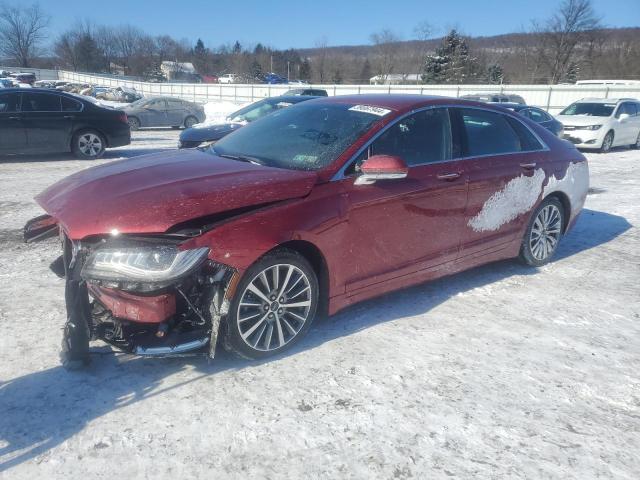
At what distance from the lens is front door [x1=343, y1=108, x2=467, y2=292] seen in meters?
3.51

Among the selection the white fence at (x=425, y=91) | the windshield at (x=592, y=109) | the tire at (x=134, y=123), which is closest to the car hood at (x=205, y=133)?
the tire at (x=134, y=123)

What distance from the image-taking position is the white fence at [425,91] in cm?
3020

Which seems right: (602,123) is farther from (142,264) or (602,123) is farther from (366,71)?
(366,71)

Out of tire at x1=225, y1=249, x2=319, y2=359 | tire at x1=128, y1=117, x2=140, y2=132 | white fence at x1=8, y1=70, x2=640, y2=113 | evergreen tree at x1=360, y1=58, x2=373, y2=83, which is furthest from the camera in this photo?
evergreen tree at x1=360, y1=58, x2=373, y2=83

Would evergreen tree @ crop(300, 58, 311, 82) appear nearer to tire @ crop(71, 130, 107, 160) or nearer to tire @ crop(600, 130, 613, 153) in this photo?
tire @ crop(600, 130, 613, 153)

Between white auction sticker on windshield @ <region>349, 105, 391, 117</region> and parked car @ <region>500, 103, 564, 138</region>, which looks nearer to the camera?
white auction sticker on windshield @ <region>349, 105, 391, 117</region>

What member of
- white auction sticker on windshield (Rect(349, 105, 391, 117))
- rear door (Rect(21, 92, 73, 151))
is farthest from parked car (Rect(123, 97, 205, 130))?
white auction sticker on windshield (Rect(349, 105, 391, 117))

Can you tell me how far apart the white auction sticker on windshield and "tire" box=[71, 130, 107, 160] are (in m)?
9.05

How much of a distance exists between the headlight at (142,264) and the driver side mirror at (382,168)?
4.15 ft

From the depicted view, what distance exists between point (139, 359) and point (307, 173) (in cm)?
158

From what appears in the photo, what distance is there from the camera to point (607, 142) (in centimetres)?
1548

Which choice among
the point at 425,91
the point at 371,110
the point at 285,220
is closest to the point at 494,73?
the point at 425,91

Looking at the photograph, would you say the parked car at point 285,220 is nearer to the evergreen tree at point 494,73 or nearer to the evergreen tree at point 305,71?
the evergreen tree at point 494,73

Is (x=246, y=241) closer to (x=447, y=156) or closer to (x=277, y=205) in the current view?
(x=277, y=205)
